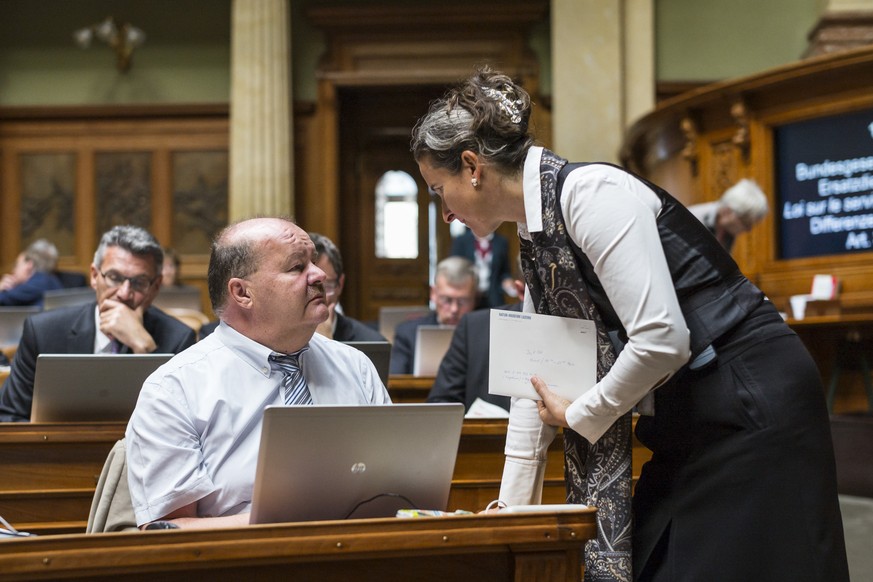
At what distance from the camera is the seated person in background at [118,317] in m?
3.88

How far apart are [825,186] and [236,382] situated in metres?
5.22

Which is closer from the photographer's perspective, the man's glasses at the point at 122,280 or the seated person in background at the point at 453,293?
the man's glasses at the point at 122,280

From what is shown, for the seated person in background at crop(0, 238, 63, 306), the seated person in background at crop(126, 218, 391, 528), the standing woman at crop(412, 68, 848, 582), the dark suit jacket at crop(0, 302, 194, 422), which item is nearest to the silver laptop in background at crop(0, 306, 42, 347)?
the dark suit jacket at crop(0, 302, 194, 422)

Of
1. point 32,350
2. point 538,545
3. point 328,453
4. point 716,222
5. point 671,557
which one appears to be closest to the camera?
point 538,545

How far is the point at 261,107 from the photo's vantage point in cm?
980

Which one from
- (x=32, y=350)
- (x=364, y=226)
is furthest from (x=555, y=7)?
(x=32, y=350)

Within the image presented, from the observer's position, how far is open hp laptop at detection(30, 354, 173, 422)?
280 centimetres

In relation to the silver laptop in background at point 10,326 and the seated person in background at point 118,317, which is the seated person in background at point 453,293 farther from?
the silver laptop in background at point 10,326

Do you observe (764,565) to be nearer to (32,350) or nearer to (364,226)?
(32,350)

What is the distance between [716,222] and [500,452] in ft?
10.7

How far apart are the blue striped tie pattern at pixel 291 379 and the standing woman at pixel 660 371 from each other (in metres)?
0.52

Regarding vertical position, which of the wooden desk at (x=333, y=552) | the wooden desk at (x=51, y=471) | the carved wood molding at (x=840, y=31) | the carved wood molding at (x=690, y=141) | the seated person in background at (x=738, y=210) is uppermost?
the carved wood molding at (x=840, y=31)

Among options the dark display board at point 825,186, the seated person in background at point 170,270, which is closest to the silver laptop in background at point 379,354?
the dark display board at point 825,186

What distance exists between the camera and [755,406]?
184 centimetres
